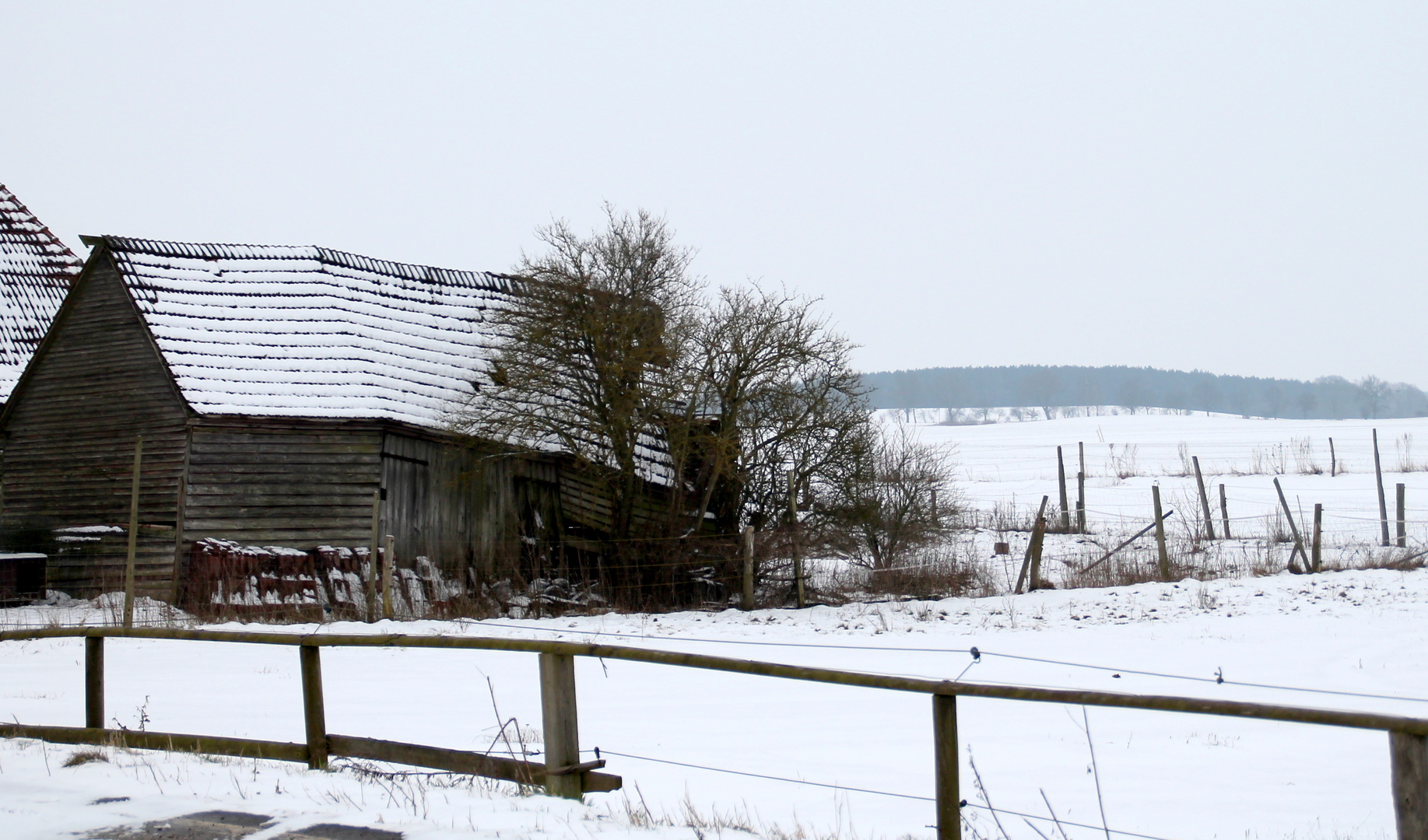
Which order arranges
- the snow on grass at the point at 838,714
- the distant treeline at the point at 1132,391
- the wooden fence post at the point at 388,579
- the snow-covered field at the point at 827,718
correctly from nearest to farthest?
the snow-covered field at the point at 827,718, the snow on grass at the point at 838,714, the wooden fence post at the point at 388,579, the distant treeline at the point at 1132,391

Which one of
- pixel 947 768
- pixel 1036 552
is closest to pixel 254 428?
pixel 1036 552

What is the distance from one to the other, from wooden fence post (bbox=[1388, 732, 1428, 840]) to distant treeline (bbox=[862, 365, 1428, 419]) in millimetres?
131112

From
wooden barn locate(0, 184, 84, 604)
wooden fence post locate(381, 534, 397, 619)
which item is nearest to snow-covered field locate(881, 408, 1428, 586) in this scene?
wooden fence post locate(381, 534, 397, 619)

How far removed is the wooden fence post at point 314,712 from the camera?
20.3 ft

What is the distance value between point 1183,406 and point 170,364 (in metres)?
139

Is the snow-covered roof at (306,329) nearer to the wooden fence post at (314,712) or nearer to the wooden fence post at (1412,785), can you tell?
the wooden fence post at (314,712)

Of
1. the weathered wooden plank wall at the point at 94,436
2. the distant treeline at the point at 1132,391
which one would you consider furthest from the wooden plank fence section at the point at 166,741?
the distant treeline at the point at 1132,391

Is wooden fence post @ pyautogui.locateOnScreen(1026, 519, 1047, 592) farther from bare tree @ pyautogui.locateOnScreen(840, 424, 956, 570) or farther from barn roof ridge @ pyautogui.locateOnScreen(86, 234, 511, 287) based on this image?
barn roof ridge @ pyautogui.locateOnScreen(86, 234, 511, 287)

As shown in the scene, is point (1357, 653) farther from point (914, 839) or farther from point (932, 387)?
point (932, 387)

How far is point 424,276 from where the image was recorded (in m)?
23.4

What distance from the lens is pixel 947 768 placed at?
456cm

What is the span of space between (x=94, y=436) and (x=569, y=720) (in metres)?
18.2

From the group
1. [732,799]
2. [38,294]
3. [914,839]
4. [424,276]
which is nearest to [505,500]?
[424,276]

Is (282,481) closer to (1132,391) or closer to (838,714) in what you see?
(838,714)
